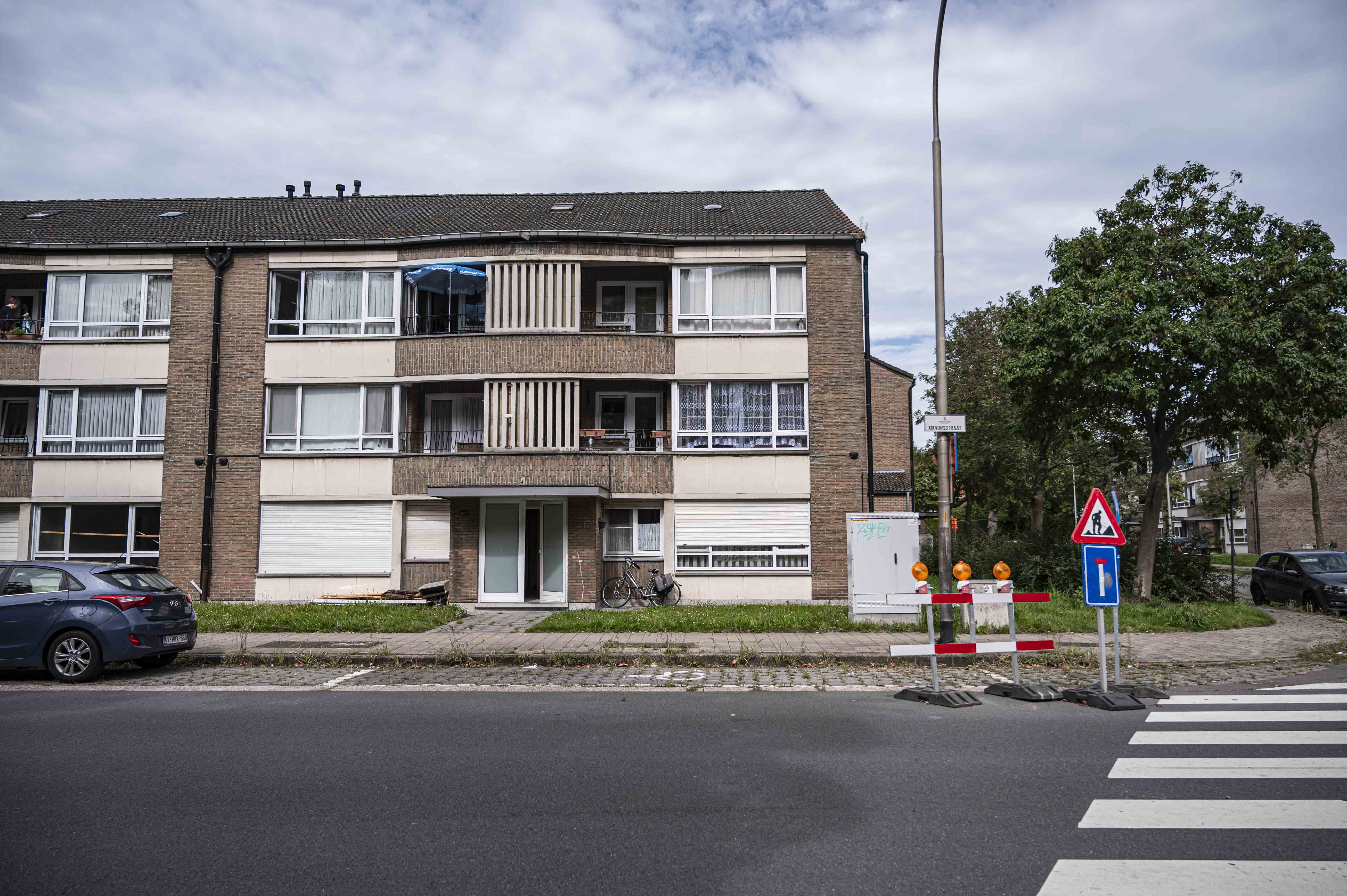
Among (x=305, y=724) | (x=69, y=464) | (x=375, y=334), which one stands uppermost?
(x=375, y=334)

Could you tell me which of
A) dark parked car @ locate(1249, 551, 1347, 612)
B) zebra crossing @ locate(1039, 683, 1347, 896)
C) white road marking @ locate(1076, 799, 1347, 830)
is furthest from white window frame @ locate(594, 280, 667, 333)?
white road marking @ locate(1076, 799, 1347, 830)

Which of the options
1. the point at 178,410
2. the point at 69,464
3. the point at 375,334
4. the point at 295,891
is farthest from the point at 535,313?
the point at 295,891

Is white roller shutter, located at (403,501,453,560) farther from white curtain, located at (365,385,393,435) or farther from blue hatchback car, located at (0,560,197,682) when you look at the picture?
blue hatchback car, located at (0,560,197,682)

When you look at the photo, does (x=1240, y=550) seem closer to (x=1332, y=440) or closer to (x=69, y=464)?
(x=1332, y=440)

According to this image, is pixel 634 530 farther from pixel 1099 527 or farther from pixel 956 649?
pixel 1099 527

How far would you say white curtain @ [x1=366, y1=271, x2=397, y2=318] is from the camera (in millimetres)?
21172

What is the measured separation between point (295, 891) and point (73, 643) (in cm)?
839

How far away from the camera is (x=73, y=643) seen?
10.4m

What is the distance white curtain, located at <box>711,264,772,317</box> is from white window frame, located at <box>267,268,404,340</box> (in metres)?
7.78

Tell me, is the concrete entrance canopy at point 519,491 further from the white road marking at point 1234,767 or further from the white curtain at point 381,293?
the white road marking at point 1234,767

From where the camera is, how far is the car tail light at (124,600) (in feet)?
34.4

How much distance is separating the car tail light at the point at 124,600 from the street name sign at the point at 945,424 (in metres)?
10.3

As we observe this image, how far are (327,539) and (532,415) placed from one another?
19.3 ft

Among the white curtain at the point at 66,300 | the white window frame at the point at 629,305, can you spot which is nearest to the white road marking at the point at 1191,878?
the white window frame at the point at 629,305
